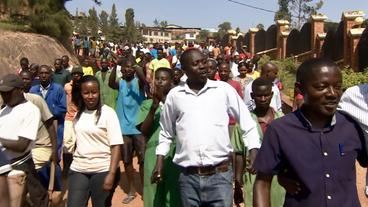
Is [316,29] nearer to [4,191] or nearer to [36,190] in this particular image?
[36,190]

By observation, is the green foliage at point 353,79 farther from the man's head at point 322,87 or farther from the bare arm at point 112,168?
the man's head at point 322,87

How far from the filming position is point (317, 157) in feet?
7.15

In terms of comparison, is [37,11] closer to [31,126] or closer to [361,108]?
[31,126]

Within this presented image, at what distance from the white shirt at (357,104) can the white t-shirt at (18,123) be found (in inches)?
99.9

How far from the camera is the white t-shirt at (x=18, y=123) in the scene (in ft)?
13.3

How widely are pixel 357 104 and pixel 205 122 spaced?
118cm

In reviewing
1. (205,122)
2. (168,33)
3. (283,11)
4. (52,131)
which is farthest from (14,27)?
(168,33)

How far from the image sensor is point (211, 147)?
138 inches

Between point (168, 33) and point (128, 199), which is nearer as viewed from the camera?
point (128, 199)

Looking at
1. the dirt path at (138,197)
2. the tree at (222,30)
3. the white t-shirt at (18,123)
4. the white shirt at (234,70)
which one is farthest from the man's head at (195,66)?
the tree at (222,30)

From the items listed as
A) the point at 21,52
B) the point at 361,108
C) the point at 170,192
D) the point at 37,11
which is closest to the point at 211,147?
the point at 170,192

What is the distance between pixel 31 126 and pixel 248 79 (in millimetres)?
4380

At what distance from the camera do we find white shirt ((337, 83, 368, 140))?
256 centimetres

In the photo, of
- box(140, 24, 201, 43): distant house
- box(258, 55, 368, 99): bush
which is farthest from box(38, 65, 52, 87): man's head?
box(140, 24, 201, 43): distant house
